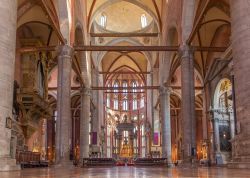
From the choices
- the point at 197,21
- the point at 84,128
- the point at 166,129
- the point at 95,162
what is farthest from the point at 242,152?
the point at 84,128

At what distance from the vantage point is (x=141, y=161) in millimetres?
28125

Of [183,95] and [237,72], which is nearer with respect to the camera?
[237,72]

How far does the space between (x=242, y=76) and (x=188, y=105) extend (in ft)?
27.1

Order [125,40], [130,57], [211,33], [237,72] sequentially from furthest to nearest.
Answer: [130,57]
[125,40]
[211,33]
[237,72]

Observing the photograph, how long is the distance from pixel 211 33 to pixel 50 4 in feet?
35.5

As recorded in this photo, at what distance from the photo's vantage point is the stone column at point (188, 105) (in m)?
18.3

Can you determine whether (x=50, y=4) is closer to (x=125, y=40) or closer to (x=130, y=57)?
(x=125, y=40)

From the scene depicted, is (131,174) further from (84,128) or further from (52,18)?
(84,128)

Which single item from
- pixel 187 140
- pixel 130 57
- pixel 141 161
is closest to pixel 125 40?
pixel 130 57

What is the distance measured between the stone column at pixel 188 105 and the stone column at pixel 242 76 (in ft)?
23.1

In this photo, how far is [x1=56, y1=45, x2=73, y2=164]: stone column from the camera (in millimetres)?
18578

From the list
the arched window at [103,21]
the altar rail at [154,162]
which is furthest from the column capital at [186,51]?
the arched window at [103,21]

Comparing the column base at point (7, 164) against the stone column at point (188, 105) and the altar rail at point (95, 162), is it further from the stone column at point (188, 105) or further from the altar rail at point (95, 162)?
the altar rail at point (95, 162)

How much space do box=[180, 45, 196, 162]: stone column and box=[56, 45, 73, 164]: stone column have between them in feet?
20.4
